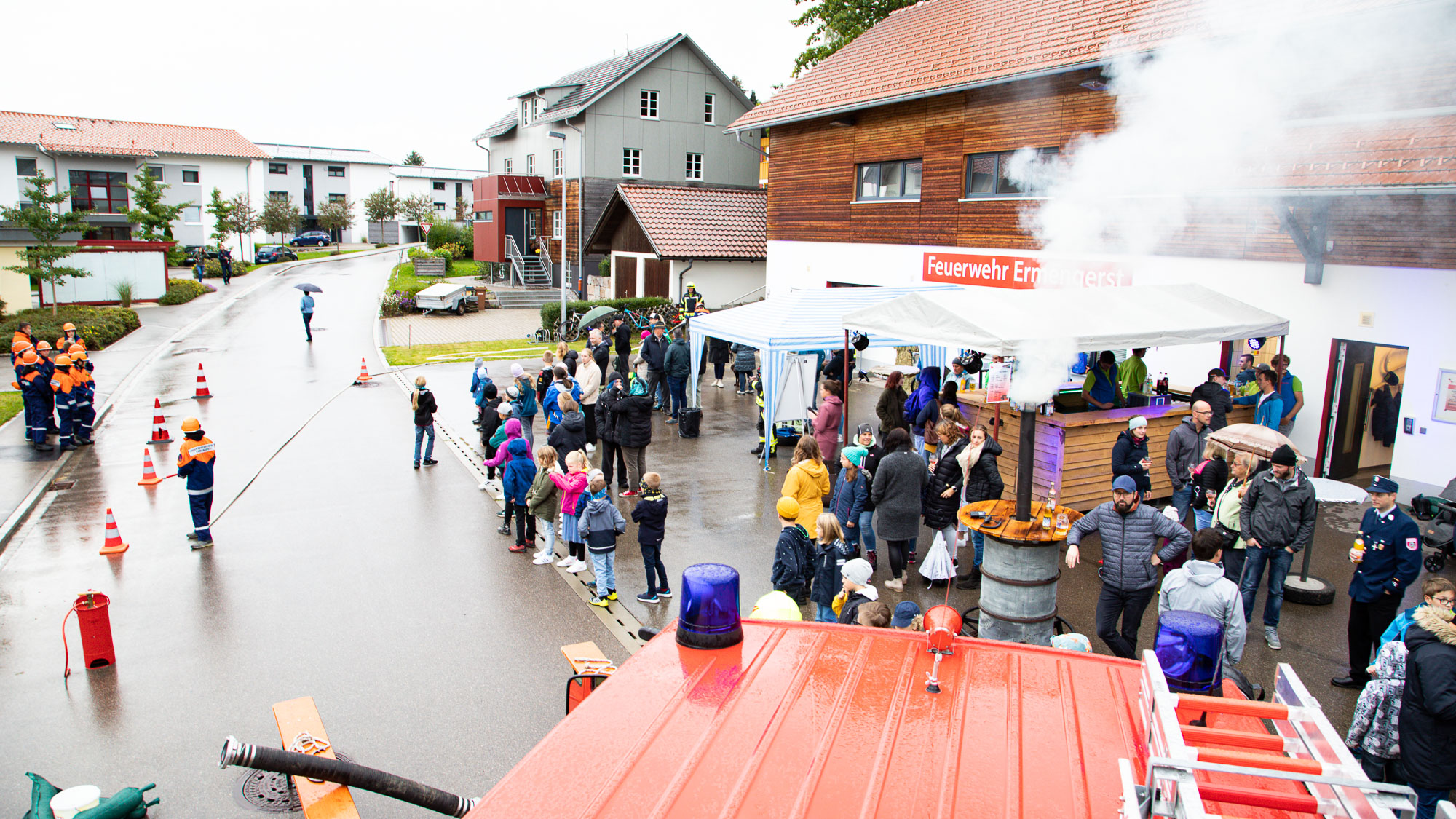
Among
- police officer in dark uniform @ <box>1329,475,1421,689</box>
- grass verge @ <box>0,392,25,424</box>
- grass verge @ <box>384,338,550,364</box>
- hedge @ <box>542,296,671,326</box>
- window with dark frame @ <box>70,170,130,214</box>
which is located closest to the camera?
police officer in dark uniform @ <box>1329,475,1421,689</box>

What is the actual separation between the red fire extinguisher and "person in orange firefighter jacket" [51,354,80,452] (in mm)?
8475

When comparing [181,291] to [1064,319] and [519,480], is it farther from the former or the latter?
[1064,319]

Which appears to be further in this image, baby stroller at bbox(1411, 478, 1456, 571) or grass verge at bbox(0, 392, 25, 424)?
grass verge at bbox(0, 392, 25, 424)

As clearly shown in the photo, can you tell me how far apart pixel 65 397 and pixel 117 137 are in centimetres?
4325

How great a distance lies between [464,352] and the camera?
2514cm

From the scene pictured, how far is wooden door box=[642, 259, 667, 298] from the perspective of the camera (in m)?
29.6

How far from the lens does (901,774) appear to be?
113 inches

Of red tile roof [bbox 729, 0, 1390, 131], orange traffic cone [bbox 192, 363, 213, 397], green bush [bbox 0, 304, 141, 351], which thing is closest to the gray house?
red tile roof [bbox 729, 0, 1390, 131]

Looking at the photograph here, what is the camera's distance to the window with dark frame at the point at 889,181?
1881cm

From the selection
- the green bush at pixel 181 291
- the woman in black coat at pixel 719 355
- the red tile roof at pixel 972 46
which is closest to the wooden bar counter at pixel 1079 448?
the red tile roof at pixel 972 46

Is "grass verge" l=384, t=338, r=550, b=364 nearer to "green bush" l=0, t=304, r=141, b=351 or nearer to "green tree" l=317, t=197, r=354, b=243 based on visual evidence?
"green bush" l=0, t=304, r=141, b=351

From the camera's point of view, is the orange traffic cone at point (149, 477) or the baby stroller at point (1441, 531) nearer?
the baby stroller at point (1441, 531)

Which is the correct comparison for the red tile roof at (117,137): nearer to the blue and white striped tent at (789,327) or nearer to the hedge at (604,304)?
the hedge at (604,304)

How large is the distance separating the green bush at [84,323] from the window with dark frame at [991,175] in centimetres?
2260
